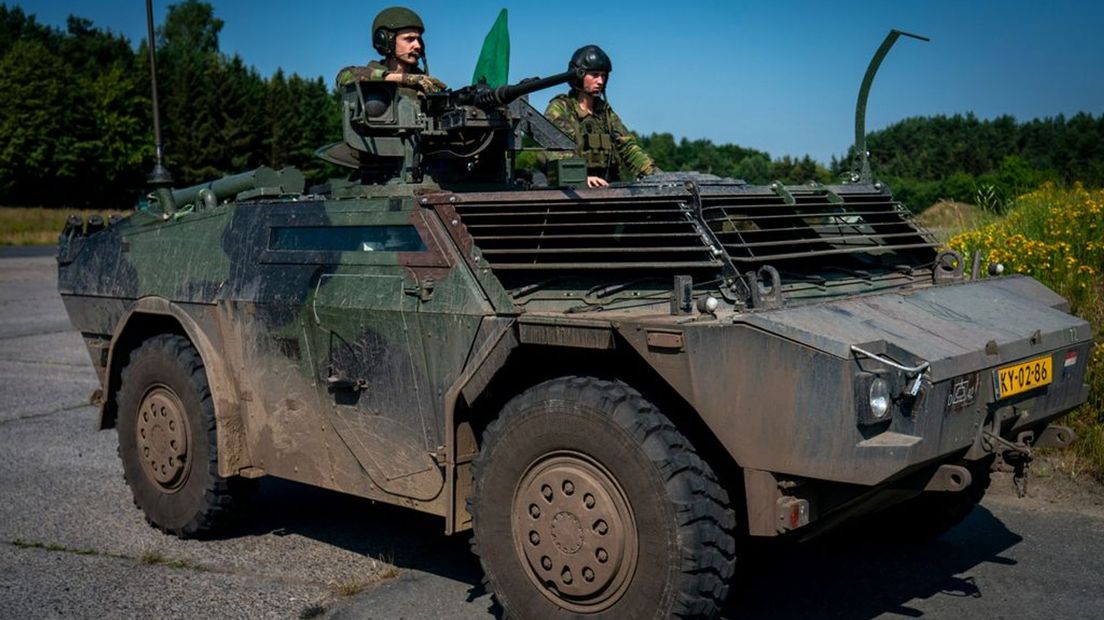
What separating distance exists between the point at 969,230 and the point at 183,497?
6.43m

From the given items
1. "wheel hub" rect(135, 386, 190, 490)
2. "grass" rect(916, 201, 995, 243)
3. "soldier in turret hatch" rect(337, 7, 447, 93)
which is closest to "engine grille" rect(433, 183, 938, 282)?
"soldier in turret hatch" rect(337, 7, 447, 93)

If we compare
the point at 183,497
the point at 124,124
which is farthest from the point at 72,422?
the point at 124,124

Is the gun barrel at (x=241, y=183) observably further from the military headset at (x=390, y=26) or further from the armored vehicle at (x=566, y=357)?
the military headset at (x=390, y=26)

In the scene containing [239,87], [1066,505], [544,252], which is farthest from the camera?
[239,87]

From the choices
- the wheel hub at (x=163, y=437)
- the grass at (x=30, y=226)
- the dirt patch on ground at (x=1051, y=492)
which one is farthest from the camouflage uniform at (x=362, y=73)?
the grass at (x=30, y=226)

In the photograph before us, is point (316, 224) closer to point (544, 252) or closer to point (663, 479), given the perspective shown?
point (544, 252)

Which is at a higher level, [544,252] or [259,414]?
[544,252]

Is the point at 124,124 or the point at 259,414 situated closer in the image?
the point at 259,414

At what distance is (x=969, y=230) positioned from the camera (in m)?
9.88


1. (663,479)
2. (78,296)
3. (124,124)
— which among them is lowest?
(663,479)

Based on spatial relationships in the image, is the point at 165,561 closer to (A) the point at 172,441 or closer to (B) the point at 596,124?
(A) the point at 172,441

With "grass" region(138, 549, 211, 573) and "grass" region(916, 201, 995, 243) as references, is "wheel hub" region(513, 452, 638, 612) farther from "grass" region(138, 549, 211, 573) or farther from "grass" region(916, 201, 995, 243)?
"grass" region(916, 201, 995, 243)

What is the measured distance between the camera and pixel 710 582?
4242 millimetres

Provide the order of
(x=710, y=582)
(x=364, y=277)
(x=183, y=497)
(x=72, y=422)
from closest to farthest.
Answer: (x=710, y=582), (x=364, y=277), (x=183, y=497), (x=72, y=422)
